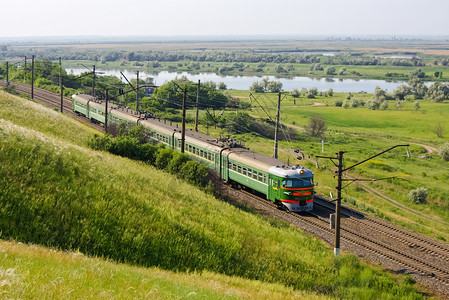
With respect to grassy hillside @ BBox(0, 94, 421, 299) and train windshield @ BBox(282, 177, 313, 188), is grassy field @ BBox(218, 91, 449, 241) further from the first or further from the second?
grassy hillside @ BBox(0, 94, 421, 299)

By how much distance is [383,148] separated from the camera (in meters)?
62.8

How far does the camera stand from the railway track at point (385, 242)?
22.0 m

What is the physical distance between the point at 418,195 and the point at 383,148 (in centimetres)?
2223

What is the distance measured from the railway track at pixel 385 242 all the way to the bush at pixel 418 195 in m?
12.9

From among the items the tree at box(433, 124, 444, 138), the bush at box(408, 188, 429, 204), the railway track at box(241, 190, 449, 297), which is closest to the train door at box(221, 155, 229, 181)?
the railway track at box(241, 190, 449, 297)

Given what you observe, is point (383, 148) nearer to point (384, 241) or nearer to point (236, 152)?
point (236, 152)

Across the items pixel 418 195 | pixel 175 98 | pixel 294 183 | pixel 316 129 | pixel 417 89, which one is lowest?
pixel 418 195

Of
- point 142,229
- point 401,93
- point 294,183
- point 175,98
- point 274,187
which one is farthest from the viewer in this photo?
point 401,93

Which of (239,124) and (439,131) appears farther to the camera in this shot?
(439,131)

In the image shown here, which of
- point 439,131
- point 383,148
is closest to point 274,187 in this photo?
point 383,148

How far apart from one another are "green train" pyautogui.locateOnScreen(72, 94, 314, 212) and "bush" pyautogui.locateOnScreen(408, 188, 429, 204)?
16.2 metres

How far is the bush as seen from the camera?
41.4 metres

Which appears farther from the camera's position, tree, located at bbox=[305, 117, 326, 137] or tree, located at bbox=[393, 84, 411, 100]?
tree, located at bbox=[393, 84, 411, 100]

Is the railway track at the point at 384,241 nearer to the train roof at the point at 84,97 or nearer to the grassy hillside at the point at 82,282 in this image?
the grassy hillside at the point at 82,282
